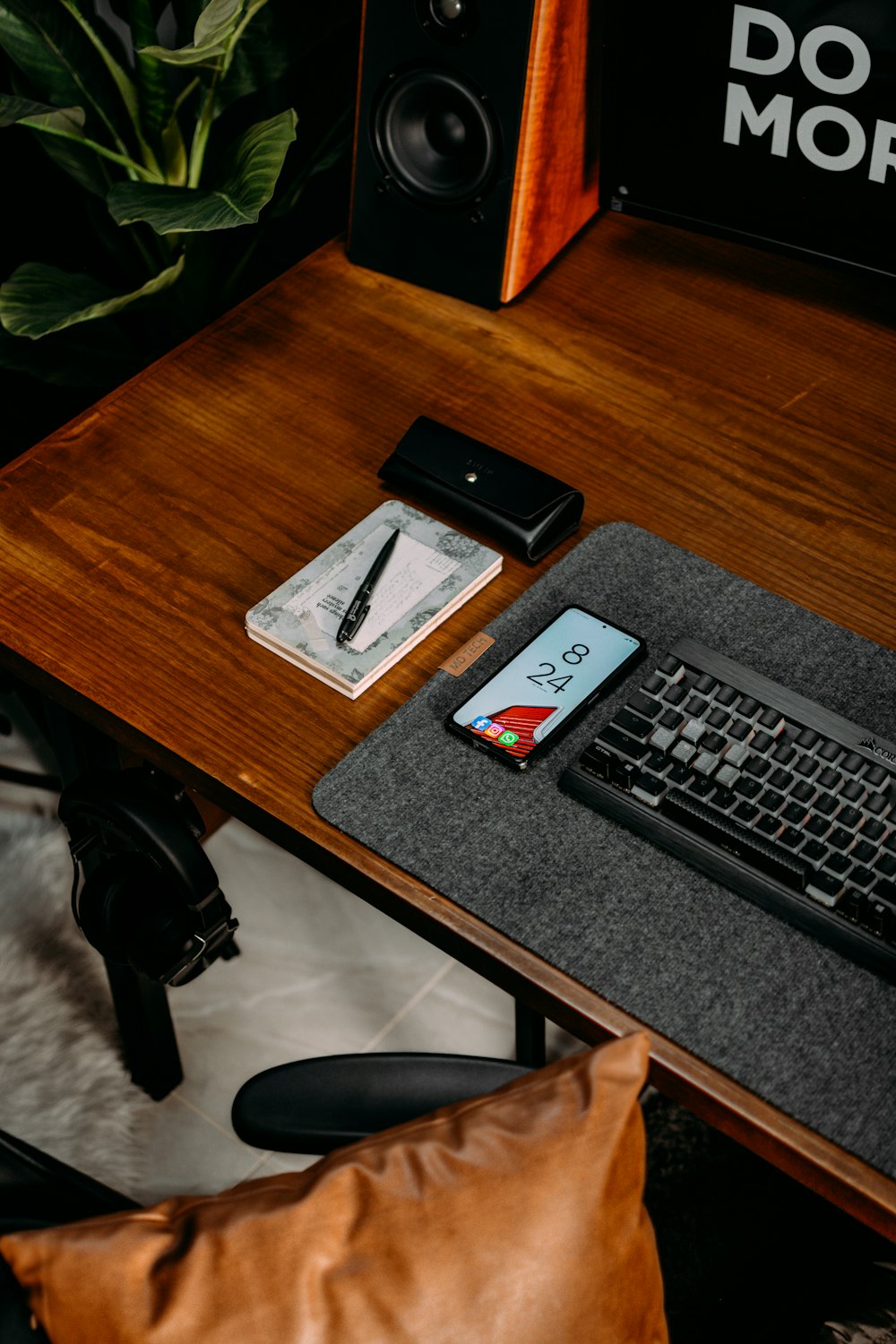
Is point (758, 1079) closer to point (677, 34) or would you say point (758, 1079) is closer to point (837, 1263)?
point (837, 1263)

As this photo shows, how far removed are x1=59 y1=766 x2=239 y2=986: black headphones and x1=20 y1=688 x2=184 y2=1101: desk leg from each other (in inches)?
7.1

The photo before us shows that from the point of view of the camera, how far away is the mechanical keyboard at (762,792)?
0.76 m

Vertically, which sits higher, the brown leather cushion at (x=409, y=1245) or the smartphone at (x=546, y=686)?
the smartphone at (x=546, y=686)

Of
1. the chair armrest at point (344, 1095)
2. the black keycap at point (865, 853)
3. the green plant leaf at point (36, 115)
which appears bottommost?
the chair armrest at point (344, 1095)

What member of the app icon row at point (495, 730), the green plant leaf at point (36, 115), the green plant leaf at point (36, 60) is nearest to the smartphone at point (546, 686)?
the app icon row at point (495, 730)

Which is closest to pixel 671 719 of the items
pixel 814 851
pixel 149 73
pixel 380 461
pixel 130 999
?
pixel 814 851

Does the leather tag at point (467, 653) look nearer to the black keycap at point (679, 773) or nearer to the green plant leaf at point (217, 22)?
the black keycap at point (679, 773)

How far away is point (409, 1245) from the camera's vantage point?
23.7 inches

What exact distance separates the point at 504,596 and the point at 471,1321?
52cm

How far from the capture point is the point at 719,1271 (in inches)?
38.7

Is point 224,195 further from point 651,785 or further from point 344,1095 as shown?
point 344,1095

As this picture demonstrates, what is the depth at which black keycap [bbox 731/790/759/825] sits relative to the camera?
78cm

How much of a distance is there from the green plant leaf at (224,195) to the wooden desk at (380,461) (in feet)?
0.39

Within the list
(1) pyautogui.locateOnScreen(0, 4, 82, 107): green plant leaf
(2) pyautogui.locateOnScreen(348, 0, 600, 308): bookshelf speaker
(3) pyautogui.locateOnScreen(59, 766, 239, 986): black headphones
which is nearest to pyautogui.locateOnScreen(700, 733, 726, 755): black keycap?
(3) pyautogui.locateOnScreen(59, 766, 239, 986): black headphones
